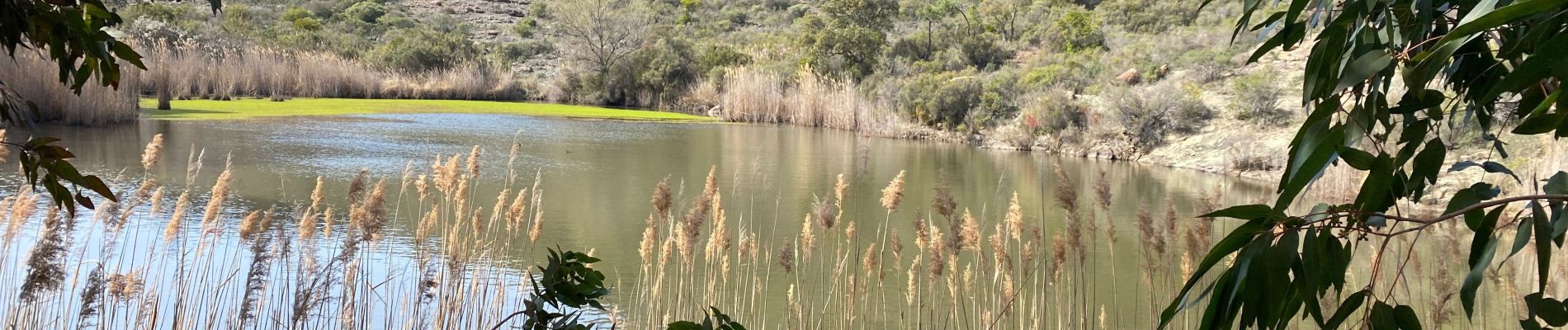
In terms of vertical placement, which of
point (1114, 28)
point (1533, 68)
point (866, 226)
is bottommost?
point (866, 226)

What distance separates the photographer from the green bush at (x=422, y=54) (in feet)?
85.7

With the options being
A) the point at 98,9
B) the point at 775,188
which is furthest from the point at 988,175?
the point at 98,9

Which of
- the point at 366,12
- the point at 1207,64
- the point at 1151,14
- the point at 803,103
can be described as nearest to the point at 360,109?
the point at 803,103

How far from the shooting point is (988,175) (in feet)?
41.3

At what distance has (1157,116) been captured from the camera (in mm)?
15359

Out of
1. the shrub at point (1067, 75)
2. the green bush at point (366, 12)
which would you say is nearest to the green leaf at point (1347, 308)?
the shrub at point (1067, 75)

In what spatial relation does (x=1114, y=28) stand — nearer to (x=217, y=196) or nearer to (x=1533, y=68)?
(x=217, y=196)

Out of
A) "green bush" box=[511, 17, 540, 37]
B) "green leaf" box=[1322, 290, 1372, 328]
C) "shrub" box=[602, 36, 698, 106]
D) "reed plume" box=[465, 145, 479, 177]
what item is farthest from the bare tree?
"green leaf" box=[1322, 290, 1372, 328]

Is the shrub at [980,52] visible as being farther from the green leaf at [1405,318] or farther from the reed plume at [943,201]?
the green leaf at [1405,318]

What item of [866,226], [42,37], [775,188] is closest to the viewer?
[42,37]

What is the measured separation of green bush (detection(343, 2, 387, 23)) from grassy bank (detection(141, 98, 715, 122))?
20506 mm

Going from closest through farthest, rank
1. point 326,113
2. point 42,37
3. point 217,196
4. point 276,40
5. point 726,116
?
point 42,37, point 217,196, point 326,113, point 726,116, point 276,40

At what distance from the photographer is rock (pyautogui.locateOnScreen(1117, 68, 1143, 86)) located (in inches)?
721

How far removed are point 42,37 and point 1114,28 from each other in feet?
79.7
